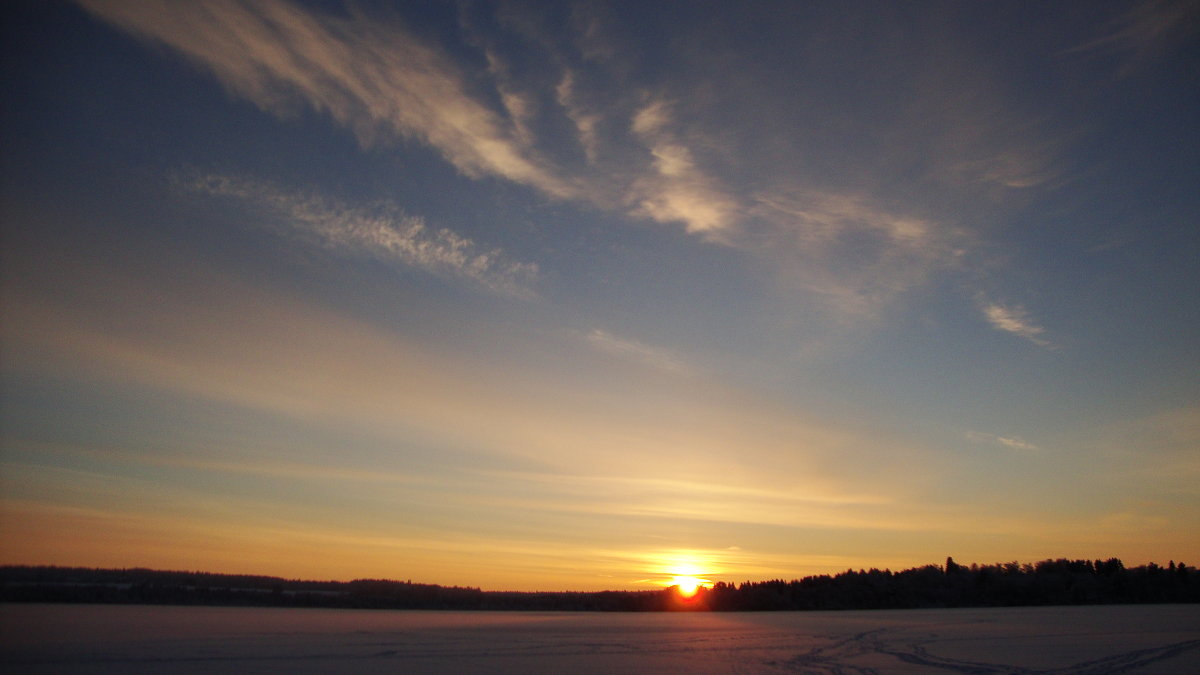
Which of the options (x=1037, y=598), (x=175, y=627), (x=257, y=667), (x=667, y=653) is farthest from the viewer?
(x=1037, y=598)

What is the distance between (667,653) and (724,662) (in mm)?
4082

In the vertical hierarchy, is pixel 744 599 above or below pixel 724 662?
below

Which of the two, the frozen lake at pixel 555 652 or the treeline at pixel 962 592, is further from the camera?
the treeline at pixel 962 592

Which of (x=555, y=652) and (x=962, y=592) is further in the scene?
(x=962, y=592)

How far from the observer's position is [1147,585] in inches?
4419

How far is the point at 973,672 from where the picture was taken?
2034cm

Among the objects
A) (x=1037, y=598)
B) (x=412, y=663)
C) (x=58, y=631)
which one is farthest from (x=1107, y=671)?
(x=1037, y=598)

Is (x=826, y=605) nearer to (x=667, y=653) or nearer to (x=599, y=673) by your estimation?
(x=667, y=653)

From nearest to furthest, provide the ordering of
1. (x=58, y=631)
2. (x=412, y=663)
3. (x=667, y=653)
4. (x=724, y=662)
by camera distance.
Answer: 1. (x=412, y=663)
2. (x=724, y=662)
3. (x=667, y=653)
4. (x=58, y=631)

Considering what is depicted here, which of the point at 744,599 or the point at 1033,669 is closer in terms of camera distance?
the point at 1033,669

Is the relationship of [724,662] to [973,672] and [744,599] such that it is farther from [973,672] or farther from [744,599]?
[744,599]

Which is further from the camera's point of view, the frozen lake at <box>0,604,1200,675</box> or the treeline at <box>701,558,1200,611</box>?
the treeline at <box>701,558,1200,611</box>

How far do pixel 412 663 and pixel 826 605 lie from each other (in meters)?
104

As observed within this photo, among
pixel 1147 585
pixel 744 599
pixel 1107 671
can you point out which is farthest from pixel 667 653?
pixel 1147 585
